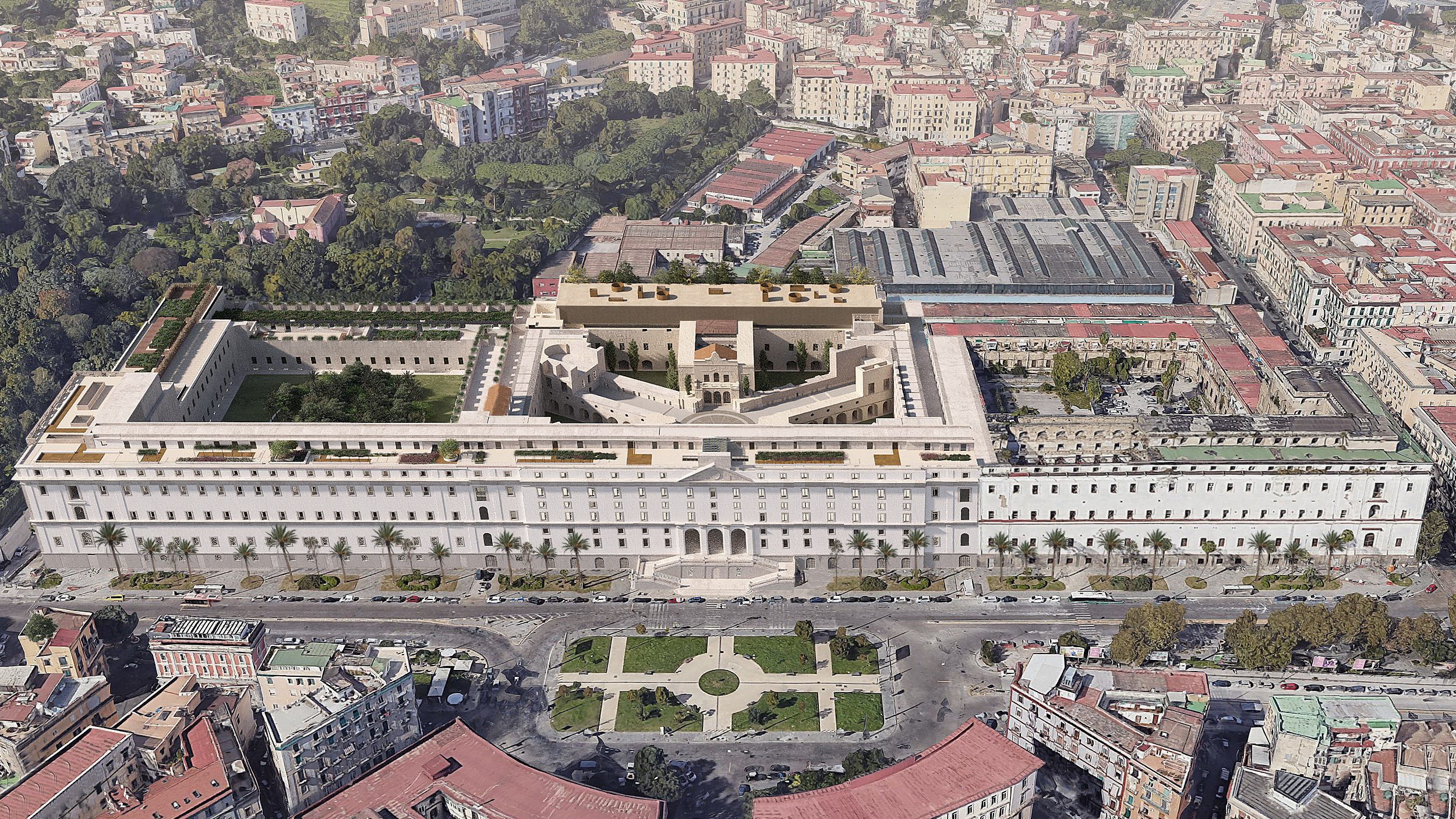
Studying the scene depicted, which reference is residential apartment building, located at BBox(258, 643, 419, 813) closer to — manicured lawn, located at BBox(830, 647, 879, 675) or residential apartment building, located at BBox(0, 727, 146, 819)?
A: residential apartment building, located at BBox(0, 727, 146, 819)

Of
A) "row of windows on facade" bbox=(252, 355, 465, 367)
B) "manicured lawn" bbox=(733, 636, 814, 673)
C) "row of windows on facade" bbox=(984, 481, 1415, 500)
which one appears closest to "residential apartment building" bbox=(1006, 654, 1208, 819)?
"manicured lawn" bbox=(733, 636, 814, 673)

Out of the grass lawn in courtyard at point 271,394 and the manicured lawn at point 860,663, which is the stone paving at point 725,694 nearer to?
the manicured lawn at point 860,663

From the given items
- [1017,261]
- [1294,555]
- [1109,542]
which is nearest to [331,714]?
[1109,542]

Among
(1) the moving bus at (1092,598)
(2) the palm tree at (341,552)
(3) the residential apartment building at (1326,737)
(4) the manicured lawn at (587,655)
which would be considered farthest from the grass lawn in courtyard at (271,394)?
(3) the residential apartment building at (1326,737)

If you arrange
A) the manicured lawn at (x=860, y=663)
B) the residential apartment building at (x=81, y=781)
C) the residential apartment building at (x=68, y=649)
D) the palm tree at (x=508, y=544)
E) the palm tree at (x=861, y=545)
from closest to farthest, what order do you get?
the residential apartment building at (x=81, y=781), the residential apartment building at (x=68, y=649), the manicured lawn at (x=860, y=663), the palm tree at (x=861, y=545), the palm tree at (x=508, y=544)

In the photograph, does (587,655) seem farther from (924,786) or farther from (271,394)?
(271,394)

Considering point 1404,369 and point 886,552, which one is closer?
point 886,552

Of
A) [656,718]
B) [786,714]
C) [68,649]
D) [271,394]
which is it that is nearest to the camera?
[68,649]
